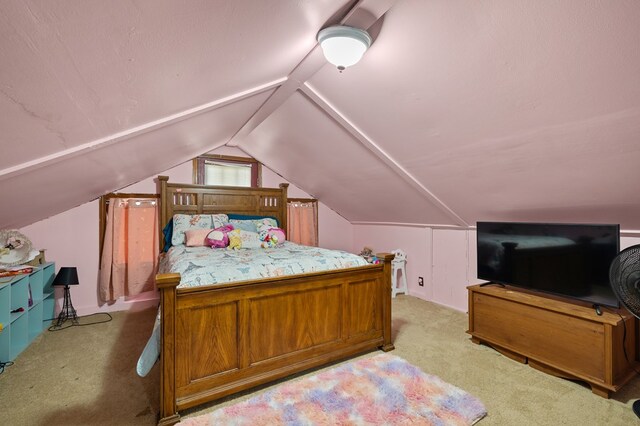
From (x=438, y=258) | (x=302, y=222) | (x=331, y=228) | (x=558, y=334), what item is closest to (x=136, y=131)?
(x=302, y=222)

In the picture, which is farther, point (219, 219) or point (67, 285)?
point (219, 219)

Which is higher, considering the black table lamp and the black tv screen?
the black tv screen

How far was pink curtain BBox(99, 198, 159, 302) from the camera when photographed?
3346 mm

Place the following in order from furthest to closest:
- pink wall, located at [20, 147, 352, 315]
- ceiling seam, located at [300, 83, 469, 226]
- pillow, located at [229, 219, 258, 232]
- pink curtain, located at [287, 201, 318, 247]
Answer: pink curtain, located at [287, 201, 318, 247] < pillow, located at [229, 219, 258, 232] < pink wall, located at [20, 147, 352, 315] < ceiling seam, located at [300, 83, 469, 226]

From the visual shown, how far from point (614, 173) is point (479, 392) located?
1.59m

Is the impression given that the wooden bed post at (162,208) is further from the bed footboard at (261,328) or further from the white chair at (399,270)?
the white chair at (399,270)

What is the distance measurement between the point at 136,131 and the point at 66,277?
2.11m

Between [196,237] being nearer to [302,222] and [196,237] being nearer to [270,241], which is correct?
[270,241]

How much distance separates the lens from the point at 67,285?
9.69ft

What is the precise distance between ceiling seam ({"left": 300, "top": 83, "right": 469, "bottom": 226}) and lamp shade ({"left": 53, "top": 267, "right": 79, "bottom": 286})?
9.47 ft

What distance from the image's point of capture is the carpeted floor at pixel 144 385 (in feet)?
5.49

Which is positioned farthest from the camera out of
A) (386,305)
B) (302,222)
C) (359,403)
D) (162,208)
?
(302,222)

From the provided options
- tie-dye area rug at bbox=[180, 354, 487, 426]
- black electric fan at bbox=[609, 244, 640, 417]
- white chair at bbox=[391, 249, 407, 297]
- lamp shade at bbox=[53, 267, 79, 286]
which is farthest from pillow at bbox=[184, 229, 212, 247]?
black electric fan at bbox=[609, 244, 640, 417]

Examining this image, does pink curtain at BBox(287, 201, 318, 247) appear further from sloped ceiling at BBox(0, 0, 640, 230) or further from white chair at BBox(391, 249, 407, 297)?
sloped ceiling at BBox(0, 0, 640, 230)
